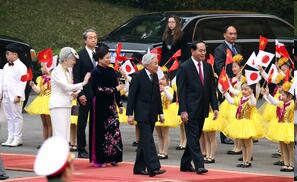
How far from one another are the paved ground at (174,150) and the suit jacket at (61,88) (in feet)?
4.04

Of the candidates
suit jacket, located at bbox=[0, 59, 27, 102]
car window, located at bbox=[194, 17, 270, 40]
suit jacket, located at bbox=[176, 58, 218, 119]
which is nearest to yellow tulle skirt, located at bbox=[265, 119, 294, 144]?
suit jacket, located at bbox=[176, 58, 218, 119]

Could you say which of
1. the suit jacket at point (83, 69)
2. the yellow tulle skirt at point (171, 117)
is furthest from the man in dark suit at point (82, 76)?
the yellow tulle skirt at point (171, 117)

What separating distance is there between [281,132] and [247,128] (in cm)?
64

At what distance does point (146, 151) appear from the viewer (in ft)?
44.2

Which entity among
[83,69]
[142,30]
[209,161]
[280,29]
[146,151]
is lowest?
[209,161]

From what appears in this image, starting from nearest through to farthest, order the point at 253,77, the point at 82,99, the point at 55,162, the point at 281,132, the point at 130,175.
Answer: the point at 55,162 < the point at 130,175 < the point at 281,132 < the point at 253,77 < the point at 82,99

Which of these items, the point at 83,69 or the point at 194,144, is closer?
the point at 194,144

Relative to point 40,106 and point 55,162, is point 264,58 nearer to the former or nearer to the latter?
point 40,106

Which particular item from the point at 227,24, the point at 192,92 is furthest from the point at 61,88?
the point at 227,24

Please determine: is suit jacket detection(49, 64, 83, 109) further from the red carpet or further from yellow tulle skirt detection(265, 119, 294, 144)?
yellow tulle skirt detection(265, 119, 294, 144)

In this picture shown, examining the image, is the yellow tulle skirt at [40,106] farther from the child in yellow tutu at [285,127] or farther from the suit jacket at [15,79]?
the child in yellow tutu at [285,127]

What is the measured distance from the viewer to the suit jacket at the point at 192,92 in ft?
44.7

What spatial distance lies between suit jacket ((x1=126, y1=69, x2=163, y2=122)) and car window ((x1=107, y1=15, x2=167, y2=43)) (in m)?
7.24

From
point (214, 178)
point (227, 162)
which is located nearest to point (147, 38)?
point (227, 162)
